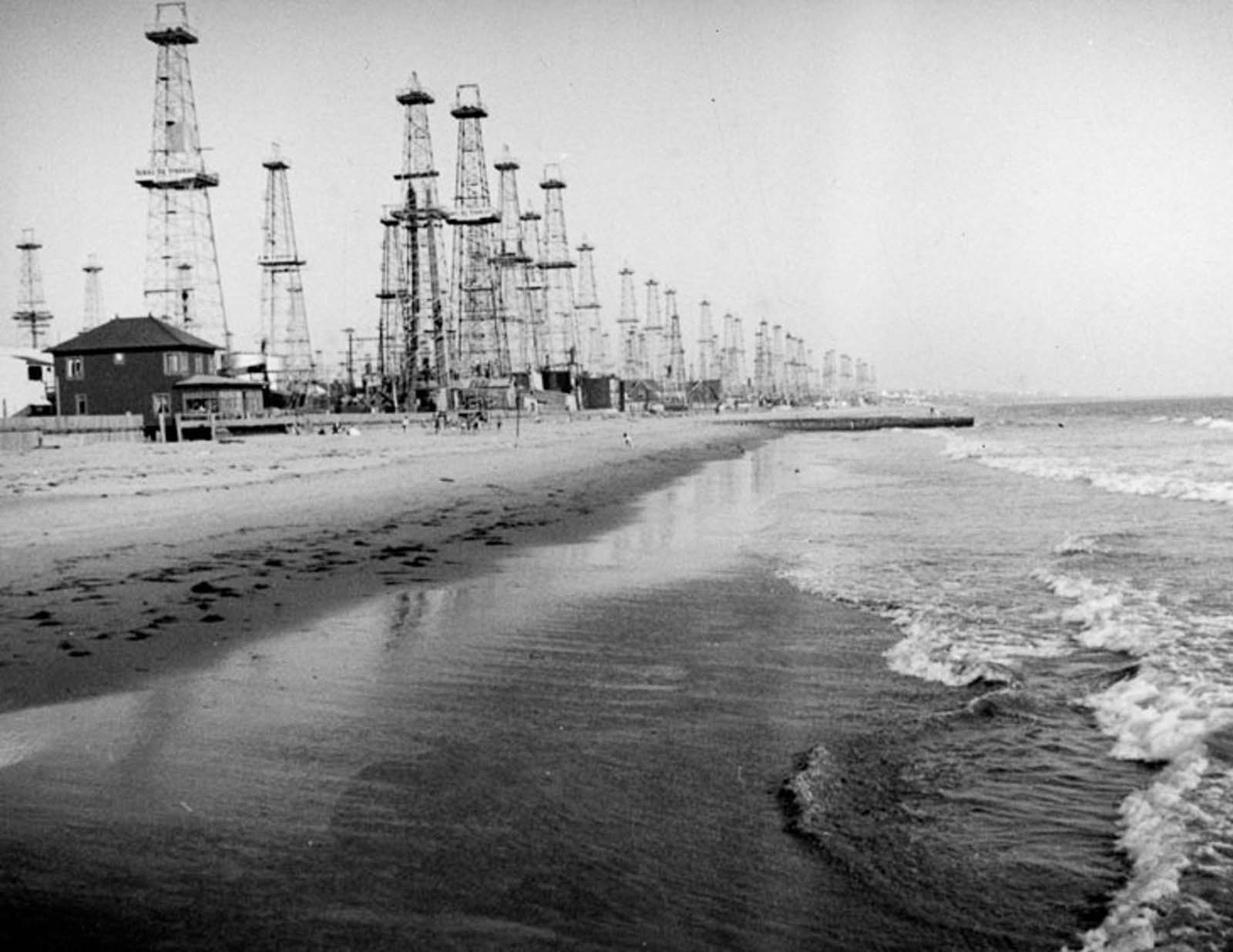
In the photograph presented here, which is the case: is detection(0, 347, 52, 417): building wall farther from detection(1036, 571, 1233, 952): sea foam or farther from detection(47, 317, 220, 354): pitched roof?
detection(1036, 571, 1233, 952): sea foam

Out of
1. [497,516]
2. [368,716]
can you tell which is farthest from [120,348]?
[368,716]

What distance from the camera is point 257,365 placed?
87438 millimetres

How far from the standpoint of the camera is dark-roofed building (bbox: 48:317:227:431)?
5422 centimetres

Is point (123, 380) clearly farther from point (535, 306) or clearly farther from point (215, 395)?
point (535, 306)

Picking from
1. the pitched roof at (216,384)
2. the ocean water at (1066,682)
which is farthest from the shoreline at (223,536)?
the pitched roof at (216,384)

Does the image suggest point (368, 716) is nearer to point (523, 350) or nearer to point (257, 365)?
point (257, 365)

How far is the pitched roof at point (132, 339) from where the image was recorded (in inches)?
2131

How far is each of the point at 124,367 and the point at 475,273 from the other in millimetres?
33457

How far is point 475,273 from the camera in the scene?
268 ft

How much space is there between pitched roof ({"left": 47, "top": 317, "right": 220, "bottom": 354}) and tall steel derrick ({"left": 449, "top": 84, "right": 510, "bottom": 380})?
1033 inches

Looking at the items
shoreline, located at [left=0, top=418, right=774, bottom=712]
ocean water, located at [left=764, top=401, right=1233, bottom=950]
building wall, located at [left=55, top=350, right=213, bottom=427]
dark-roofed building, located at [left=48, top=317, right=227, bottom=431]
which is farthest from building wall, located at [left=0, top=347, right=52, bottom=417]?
ocean water, located at [left=764, top=401, right=1233, bottom=950]

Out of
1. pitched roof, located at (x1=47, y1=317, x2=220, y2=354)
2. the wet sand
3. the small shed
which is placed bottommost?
the wet sand

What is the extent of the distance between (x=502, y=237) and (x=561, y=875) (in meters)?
97.3

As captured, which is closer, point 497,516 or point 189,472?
point 497,516
